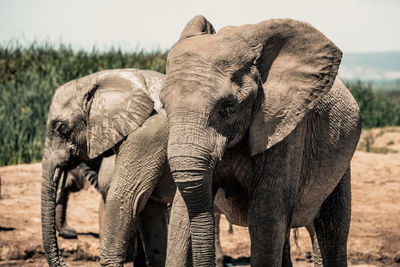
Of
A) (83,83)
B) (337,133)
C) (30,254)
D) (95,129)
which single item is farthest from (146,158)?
(30,254)

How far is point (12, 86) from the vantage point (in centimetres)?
1360

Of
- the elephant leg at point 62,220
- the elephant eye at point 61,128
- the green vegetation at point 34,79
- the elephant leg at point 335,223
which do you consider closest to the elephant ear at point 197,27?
the elephant leg at point 335,223

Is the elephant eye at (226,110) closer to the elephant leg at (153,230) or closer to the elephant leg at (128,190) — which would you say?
the elephant leg at (128,190)

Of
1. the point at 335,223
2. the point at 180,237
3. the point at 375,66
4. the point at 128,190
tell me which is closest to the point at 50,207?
the point at 128,190

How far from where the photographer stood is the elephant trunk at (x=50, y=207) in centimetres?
535

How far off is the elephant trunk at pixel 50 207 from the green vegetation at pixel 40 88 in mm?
6522

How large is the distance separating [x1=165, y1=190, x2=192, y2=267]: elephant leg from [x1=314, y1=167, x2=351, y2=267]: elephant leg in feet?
4.54

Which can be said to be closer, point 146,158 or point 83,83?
point 146,158

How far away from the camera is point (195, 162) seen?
332cm

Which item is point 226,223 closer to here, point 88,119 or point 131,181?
point 88,119

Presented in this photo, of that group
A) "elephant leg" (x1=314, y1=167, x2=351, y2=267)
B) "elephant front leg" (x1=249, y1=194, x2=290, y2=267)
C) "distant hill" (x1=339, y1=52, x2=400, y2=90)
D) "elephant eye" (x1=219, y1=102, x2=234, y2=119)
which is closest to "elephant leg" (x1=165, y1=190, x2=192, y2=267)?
"elephant front leg" (x1=249, y1=194, x2=290, y2=267)

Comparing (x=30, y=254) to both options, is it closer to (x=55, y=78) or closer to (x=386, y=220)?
(x=386, y=220)

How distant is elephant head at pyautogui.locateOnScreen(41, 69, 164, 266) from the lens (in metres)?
5.07

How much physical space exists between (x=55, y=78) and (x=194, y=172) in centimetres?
1095
